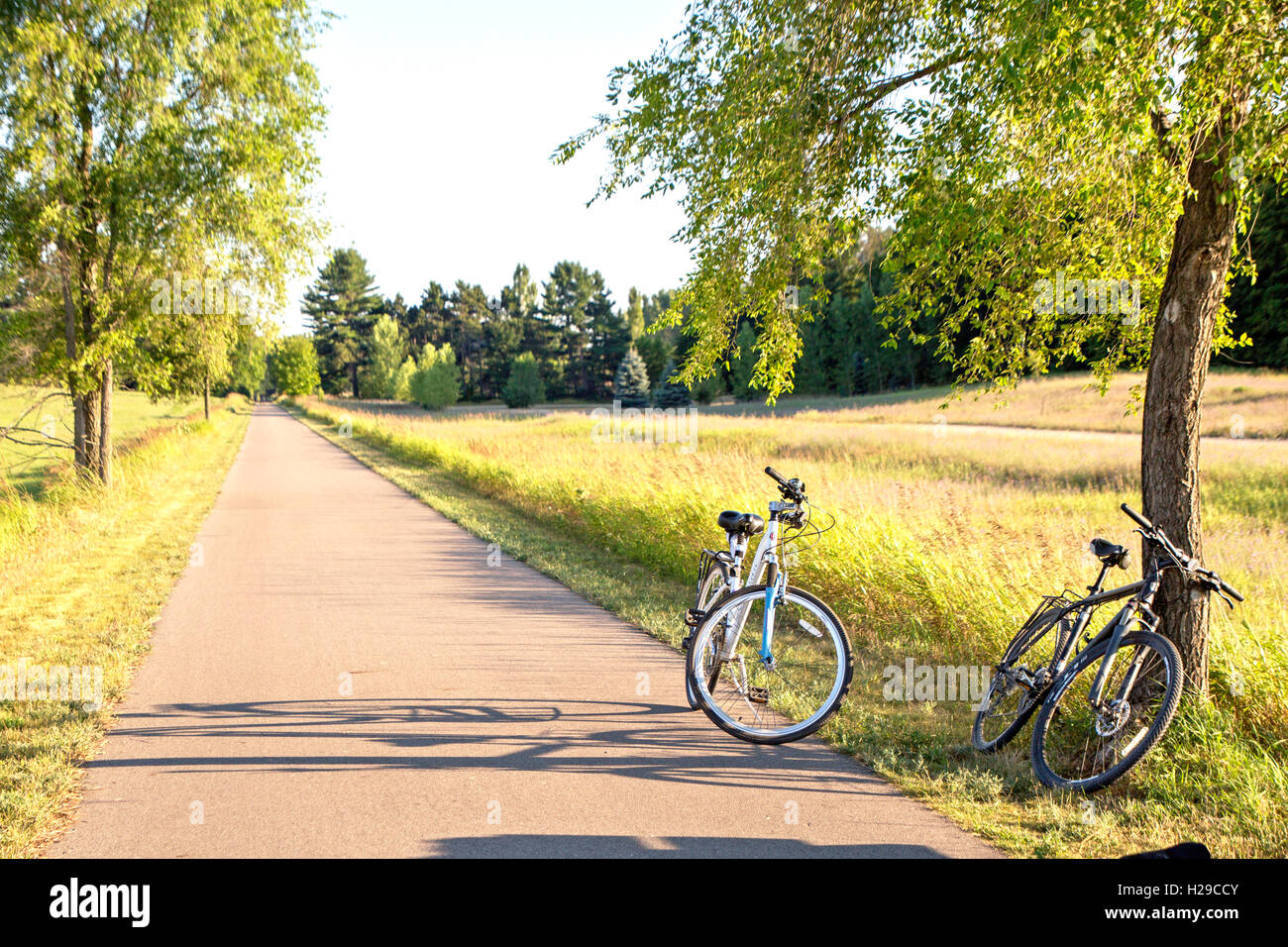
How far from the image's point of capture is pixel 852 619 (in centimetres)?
708

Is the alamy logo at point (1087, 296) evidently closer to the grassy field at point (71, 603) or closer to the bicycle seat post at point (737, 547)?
the bicycle seat post at point (737, 547)

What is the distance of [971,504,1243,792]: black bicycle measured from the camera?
12.6 ft

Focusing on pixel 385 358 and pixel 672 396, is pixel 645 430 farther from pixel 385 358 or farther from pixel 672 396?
pixel 385 358

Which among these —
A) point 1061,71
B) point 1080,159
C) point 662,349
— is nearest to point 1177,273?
point 1080,159

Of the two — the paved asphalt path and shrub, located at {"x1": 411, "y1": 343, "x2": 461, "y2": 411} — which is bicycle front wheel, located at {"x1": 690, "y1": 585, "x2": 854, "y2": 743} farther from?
shrub, located at {"x1": 411, "y1": 343, "x2": 461, "y2": 411}

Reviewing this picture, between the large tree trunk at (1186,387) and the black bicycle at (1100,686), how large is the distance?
19 cm

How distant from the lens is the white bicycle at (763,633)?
461cm

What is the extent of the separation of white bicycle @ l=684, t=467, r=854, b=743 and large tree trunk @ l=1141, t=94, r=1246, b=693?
6.14ft

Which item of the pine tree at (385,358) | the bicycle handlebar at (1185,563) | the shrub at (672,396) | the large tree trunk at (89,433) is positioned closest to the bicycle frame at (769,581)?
the bicycle handlebar at (1185,563)

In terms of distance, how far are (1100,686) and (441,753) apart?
3.48 metres

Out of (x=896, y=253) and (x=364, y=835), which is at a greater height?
(x=896, y=253)
